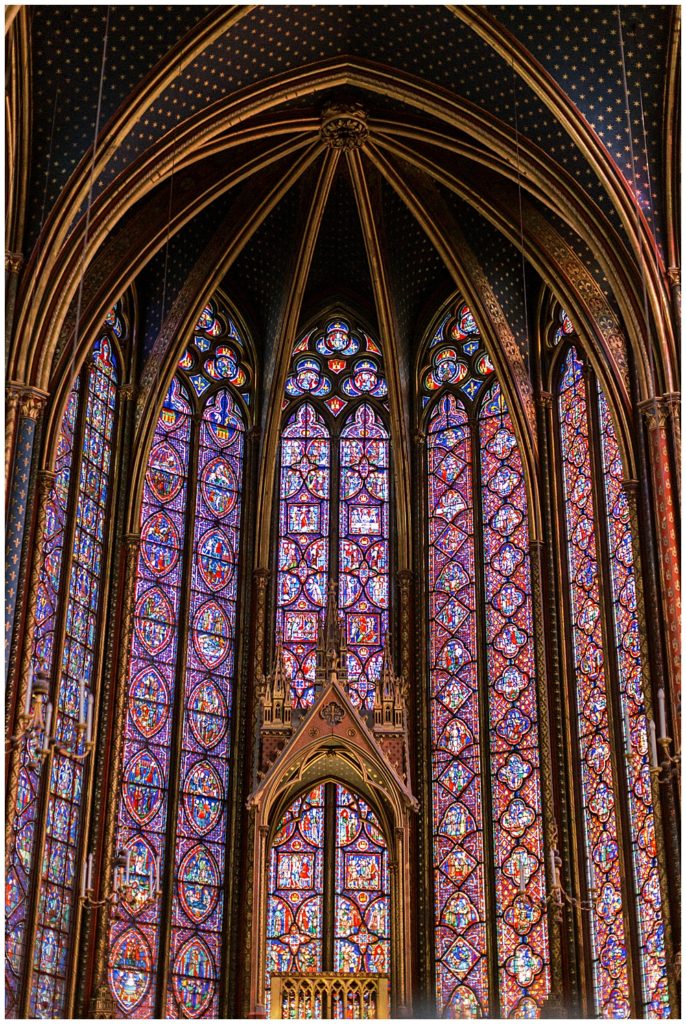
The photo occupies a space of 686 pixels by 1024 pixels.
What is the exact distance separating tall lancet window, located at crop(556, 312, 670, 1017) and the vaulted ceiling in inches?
50.4

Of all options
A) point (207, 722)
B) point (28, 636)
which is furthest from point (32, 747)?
point (207, 722)

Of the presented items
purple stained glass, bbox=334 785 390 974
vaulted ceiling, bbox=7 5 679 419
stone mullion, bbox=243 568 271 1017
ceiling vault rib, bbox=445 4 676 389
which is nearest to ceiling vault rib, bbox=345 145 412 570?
vaulted ceiling, bbox=7 5 679 419

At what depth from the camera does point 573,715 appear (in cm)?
1688

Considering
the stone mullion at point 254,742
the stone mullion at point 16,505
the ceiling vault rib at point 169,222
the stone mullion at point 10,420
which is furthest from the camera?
the ceiling vault rib at point 169,222

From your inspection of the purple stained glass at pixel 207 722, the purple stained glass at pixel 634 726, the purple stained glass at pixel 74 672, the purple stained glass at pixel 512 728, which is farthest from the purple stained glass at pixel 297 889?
the purple stained glass at pixel 634 726

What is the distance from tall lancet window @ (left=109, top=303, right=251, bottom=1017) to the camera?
1661cm

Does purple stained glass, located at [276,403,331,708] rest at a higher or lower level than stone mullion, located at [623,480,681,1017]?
higher

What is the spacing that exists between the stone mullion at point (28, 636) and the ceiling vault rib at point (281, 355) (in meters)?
3.92

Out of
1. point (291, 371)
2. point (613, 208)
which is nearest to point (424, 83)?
point (613, 208)

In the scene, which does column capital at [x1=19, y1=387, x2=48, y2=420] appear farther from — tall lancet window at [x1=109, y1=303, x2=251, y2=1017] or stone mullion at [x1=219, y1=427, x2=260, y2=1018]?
stone mullion at [x1=219, y1=427, x2=260, y2=1018]

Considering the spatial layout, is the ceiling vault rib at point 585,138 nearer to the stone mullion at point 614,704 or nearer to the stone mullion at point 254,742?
the stone mullion at point 614,704

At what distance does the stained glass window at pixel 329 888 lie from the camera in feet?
55.3

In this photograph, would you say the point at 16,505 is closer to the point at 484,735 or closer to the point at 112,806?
the point at 112,806

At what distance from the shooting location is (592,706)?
1673 cm
